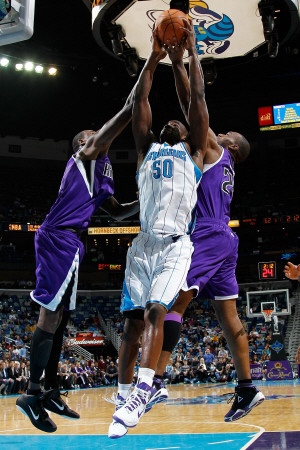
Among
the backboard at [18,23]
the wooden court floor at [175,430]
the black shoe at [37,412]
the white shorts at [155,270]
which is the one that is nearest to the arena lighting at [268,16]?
the wooden court floor at [175,430]

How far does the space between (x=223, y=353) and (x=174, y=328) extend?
17862 mm

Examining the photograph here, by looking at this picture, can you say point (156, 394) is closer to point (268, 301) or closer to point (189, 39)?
point (189, 39)

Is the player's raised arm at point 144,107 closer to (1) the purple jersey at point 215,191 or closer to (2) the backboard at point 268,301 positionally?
(1) the purple jersey at point 215,191

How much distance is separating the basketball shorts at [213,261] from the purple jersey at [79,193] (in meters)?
0.98

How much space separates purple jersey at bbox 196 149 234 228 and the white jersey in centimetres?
41

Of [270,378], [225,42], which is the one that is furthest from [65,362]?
[225,42]

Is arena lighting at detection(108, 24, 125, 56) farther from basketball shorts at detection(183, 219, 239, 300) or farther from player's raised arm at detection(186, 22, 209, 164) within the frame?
basketball shorts at detection(183, 219, 239, 300)

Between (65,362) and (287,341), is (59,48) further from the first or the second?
(287,341)

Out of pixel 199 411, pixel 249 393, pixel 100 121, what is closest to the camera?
pixel 249 393

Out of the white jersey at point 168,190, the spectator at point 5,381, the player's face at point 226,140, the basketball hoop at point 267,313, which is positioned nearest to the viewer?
the white jersey at point 168,190

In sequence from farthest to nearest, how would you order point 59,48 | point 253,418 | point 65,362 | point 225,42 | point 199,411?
point 59,48 → point 65,362 → point 225,42 → point 199,411 → point 253,418

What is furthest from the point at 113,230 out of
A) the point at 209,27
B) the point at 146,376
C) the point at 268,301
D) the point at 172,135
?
the point at 146,376

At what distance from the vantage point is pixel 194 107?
4.21 meters

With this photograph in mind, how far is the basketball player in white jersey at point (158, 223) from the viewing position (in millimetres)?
3643
